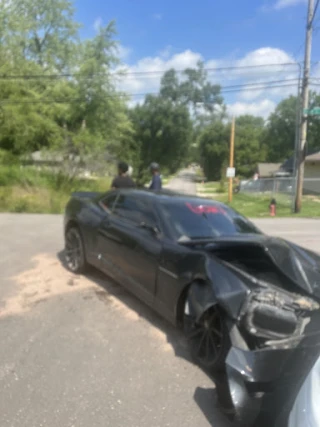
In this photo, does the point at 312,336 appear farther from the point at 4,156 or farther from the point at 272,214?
the point at 4,156

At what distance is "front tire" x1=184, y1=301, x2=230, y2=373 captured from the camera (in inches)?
126

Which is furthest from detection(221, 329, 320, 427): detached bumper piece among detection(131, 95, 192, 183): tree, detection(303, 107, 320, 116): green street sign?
detection(131, 95, 192, 183): tree

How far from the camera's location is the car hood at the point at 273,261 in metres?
3.35

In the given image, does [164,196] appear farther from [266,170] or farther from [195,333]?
[266,170]

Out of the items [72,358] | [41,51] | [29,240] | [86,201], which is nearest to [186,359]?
[72,358]

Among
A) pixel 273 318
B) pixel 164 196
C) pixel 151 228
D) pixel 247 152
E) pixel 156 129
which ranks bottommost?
pixel 273 318

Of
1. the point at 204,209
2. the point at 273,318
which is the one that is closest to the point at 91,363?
the point at 273,318

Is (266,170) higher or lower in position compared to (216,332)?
higher

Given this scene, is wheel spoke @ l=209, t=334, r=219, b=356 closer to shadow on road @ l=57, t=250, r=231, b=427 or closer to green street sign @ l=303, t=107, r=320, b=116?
shadow on road @ l=57, t=250, r=231, b=427

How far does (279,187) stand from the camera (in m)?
28.9

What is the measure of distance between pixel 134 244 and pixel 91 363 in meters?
1.51

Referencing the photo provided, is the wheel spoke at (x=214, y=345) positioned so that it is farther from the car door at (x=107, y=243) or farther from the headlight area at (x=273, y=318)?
the car door at (x=107, y=243)

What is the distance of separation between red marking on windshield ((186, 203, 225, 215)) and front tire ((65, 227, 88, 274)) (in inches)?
76.6

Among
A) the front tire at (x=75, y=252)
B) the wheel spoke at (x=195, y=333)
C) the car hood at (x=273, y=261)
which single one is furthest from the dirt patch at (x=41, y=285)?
the car hood at (x=273, y=261)
